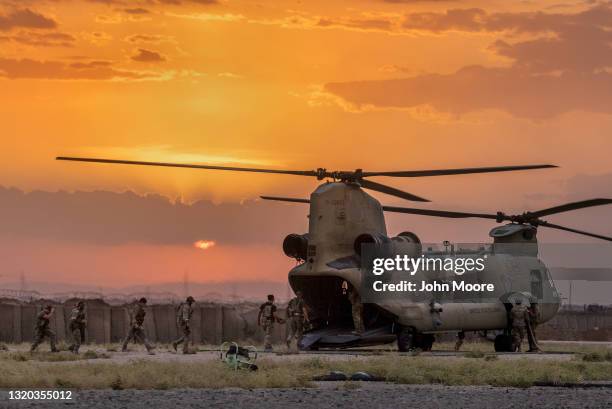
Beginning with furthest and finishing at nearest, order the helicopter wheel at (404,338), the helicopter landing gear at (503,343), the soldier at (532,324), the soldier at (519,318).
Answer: the helicopter landing gear at (503,343), the soldier at (532,324), the soldier at (519,318), the helicopter wheel at (404,338)

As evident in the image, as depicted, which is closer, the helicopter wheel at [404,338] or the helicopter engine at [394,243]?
the helicopter engine at [394,243]

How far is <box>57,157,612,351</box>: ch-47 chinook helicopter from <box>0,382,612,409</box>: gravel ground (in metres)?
11.5

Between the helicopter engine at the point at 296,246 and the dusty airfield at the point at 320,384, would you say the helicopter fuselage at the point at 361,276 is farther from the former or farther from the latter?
the dusty airfield at the point at 320,384

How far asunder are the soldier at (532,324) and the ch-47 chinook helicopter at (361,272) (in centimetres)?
54

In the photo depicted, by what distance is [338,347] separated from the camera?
37.8 metres

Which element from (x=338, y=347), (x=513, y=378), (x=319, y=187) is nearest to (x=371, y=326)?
(x=338, y=347)

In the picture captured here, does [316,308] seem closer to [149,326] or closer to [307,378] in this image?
[307,378]

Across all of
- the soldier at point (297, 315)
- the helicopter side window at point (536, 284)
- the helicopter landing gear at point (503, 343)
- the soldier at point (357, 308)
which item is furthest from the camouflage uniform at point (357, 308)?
the helicopter side window at point (536, 284)

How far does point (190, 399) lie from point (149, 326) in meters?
31.7

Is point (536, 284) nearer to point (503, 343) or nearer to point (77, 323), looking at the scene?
point (503, 343)

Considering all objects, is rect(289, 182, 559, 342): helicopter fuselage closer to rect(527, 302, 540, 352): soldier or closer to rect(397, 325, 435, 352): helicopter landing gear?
rect(397, 325, 435, 352): helicopter landing gear

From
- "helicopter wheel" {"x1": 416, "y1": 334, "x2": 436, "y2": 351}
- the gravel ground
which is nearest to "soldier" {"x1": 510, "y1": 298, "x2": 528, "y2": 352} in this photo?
"helicopter wheel" {"x1": 416, "y1": 334, "x2": 436, "y2": 351}

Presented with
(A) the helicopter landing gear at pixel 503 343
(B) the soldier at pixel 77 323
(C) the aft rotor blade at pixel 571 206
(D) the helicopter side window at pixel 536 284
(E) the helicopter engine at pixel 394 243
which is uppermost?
(C) the aft rotor blade at pixel 571 206

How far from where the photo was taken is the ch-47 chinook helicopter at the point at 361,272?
124ft
